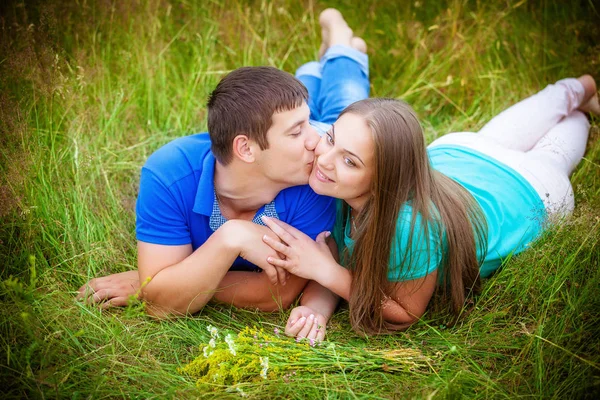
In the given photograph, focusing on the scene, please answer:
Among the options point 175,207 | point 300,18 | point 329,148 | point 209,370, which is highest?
point 300,18

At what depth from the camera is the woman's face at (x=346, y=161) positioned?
254 cm

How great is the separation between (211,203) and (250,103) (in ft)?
1.73

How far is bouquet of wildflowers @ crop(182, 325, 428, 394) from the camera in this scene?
236cm

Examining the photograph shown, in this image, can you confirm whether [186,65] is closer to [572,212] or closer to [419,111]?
[419,111]

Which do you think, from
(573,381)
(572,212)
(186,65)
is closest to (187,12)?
(186,65)

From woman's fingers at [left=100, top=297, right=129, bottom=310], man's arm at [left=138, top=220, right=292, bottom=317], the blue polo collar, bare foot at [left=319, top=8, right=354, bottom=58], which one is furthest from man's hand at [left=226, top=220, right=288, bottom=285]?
bare foot at [left=319, top=8, right=354, bottom=58]

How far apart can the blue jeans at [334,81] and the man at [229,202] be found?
102 centimetres

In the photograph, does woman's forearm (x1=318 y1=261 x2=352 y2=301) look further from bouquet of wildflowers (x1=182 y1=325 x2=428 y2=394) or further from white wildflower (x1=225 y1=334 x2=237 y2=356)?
white wildflower (x1=225 y1=334 x2=237 y2=356)

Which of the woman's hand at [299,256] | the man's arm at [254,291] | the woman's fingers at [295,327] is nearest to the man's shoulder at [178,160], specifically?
the woman's hand at [299,256]

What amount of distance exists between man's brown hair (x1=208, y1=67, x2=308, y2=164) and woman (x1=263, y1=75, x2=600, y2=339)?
0.27 m

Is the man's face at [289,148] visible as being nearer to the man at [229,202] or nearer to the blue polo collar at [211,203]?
the man at [229,202]

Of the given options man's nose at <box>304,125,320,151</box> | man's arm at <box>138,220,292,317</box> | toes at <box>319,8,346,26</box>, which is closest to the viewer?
man's arm at <box>138,220,292,317</box>

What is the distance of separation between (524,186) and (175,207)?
1.91 m

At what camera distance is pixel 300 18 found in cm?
496
